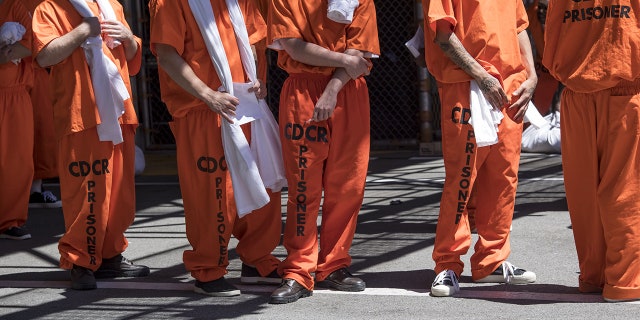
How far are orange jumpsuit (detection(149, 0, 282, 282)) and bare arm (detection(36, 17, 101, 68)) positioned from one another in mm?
545

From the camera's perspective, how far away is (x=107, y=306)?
597cm

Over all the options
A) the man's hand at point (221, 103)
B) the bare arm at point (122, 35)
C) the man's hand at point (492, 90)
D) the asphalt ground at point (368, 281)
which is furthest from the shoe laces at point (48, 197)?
the man's hand at point (492, 90)

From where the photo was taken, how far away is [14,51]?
808 cm

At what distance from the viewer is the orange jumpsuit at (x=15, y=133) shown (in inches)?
328

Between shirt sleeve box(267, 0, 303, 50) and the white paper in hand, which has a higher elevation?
shirt sleeve box(267, 0, 303, 50)

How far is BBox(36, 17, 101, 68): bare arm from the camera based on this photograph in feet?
20.5

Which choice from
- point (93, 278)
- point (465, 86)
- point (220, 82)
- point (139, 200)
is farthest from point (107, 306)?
point (139, 200)

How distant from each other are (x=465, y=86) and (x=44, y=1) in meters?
2.39

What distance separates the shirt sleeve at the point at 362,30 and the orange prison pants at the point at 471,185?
442 millimetres

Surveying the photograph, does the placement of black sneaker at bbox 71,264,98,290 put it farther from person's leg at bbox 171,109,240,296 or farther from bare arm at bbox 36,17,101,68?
bare arm at bbox 36,17,101,68

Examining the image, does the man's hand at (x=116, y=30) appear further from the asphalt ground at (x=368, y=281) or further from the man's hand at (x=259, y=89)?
the asphalt ground at (x=368, y=281)

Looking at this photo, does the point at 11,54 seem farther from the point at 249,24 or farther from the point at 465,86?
the point at 465,86

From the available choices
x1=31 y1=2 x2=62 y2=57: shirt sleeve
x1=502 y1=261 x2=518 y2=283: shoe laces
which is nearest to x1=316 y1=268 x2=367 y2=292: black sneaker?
x1=502 y1=261 x2=518 y2=283: shoe laces

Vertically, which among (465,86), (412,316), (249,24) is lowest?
(412,316)
